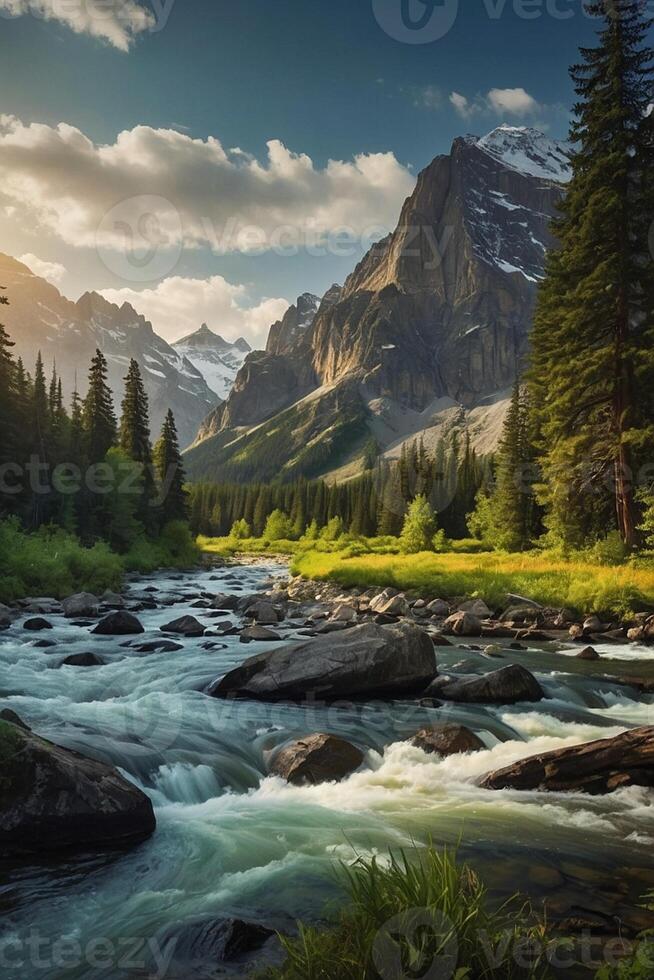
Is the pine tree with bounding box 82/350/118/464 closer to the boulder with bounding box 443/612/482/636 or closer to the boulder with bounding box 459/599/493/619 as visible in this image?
the boulder with bounding box 459/599/493/619

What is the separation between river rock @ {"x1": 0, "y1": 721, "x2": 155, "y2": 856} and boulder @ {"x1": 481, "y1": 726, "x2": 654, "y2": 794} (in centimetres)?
528

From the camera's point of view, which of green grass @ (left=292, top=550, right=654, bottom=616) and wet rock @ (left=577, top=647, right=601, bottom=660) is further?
green grass @ (left=292, top=550, right=654, bottom=616)

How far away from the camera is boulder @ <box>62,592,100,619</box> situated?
80.3 ft

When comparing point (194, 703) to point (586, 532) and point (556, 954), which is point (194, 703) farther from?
point (586, 532)

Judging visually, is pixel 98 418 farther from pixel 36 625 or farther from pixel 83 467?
pixel 36 625

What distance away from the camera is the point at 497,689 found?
13.1 metres

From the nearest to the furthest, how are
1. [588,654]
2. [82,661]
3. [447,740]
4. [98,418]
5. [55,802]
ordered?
[55,802] < [447,740] < [82,661] < [588,654] < [98,418]

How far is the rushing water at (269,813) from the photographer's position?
18.6ft

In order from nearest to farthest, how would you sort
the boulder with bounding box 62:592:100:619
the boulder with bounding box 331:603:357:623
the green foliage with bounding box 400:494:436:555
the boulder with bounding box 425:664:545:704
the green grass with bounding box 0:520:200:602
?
the boulder with bounding box 425:664:545:704 → the boulder with bounding box 331:603:357:623 → the boulder with bounding box 62:592:100:619 → the green grass with bounding box 0:520:200:602 → the green foliage with bounding box 400:494:436:555

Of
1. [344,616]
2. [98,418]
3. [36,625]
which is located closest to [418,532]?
[344,616]

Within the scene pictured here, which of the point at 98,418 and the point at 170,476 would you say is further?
the point at 170,476

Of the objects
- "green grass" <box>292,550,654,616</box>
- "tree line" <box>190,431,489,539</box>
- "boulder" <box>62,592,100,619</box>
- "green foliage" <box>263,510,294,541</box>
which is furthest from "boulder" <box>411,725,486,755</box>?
"green foliage" <box>263,510,294,541</box>

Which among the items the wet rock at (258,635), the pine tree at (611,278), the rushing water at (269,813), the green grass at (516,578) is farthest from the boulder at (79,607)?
the pine tree at (611,278)

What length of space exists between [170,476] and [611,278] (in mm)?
50292
